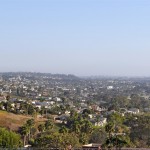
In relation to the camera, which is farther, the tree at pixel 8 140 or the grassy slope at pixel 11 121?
the grassy slope at pixel 11 121

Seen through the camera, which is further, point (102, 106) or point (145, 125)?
point (102, 106)

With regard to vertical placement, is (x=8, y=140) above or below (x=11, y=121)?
above

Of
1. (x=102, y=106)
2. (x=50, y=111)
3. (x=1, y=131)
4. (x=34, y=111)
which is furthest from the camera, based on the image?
(x=102, y=106)

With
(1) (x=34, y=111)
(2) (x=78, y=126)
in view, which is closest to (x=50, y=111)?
(1) (x=34, y=111)

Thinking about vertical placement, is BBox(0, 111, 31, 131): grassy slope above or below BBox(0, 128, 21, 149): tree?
below

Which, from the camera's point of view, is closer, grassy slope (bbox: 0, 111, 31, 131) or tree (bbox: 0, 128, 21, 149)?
tree (bbox: 0, 128, 21, 149)

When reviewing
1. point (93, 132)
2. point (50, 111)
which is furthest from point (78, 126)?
point (50, 111)

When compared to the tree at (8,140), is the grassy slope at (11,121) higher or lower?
lower

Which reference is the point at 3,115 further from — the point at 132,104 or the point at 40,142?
the point at 132,104

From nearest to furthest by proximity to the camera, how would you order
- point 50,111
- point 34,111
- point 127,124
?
point 127,124 → point 34,111 → point 50,111

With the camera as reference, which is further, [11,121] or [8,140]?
[11,121]
